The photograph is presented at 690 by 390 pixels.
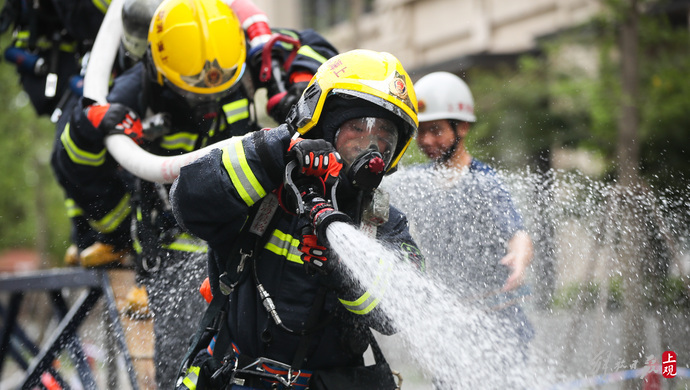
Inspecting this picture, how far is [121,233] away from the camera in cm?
551

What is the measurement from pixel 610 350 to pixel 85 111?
389 centimetres

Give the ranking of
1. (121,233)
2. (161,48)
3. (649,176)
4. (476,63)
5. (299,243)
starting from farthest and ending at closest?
(476,63)
(649,176)
(121,233)
(161,48)
(299,243)

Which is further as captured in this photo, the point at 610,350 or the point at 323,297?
the point at 610,350

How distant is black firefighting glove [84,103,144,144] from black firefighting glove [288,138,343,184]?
1888 mm

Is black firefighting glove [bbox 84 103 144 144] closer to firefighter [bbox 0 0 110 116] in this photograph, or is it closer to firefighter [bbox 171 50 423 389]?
firefighter [bbox 171 50 423 389]

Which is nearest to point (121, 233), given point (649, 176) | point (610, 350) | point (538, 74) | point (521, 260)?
point (521, 260)

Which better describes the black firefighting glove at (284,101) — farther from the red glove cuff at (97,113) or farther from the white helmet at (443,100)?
the white helmet at (443,100)

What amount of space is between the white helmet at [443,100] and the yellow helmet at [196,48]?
4.58 ft

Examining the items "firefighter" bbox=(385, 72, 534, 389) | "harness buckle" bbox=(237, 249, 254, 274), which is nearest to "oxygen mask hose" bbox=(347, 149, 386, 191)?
"harness buckle" bbox=(237, 249, 254, 274)

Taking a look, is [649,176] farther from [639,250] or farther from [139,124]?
[139,124]

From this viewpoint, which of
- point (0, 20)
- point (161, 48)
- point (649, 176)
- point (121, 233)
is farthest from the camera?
point (649, 176)

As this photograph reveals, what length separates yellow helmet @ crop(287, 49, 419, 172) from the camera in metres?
3.03

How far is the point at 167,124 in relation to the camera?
4.68 m

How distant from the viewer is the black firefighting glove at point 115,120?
4.39 m
